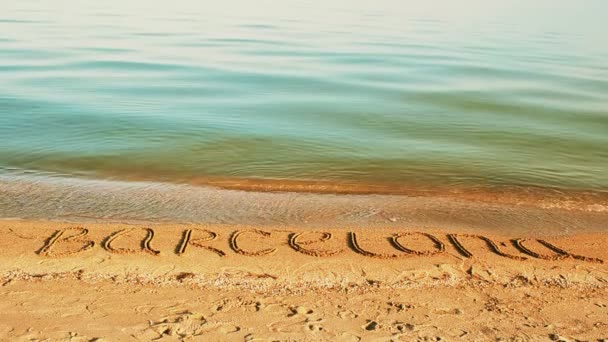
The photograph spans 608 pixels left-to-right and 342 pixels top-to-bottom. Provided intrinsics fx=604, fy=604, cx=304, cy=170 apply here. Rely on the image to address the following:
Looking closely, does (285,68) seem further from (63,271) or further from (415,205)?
(63,271)

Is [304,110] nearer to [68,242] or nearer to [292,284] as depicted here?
[68,242]

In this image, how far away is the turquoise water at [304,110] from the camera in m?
11.7

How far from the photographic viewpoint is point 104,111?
15.2 m

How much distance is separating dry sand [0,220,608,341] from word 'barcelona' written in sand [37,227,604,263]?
3 cm

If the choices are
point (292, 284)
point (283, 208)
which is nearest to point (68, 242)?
point (292, 284)

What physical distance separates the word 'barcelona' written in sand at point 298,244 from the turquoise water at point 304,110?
3137 mm

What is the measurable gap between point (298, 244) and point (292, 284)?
1174 millimetres

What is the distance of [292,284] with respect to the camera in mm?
6430

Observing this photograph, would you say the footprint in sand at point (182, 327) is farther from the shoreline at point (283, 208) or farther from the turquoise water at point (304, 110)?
the turquoise water at point (304, 110)

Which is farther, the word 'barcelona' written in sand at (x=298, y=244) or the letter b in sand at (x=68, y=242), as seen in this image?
the word 'barcelona' written in sand at (x=298, y=244)

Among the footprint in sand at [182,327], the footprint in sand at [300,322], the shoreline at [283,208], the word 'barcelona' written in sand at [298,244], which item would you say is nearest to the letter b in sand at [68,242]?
the word 'barcelona' written in sand at [298,244]

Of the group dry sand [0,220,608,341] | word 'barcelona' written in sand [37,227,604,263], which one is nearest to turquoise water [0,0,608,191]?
word 'barcelona' written in sand [37,227,604,263]

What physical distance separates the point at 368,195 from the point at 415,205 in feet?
2.95

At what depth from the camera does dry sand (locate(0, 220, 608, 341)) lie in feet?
18.2
